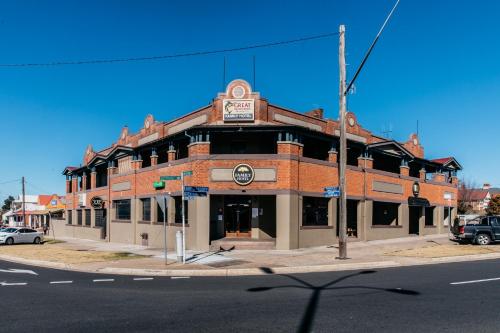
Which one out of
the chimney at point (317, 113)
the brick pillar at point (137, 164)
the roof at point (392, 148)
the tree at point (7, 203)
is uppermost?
the chimney at point (317, 113)

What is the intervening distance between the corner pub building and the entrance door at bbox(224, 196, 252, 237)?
0.18 ft

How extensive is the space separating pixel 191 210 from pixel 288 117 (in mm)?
7895

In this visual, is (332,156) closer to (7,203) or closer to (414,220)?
(414,220)

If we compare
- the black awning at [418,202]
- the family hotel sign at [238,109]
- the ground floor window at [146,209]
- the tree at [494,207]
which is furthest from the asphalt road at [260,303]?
the tree at [494,207]

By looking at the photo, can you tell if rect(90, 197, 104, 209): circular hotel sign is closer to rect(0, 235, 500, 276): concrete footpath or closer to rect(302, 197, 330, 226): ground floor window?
rect(0, 235, 500, 276): concrete footpath

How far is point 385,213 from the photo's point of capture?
106 feet

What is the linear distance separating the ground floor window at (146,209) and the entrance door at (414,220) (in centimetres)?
2064

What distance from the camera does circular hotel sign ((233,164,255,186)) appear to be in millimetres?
22375

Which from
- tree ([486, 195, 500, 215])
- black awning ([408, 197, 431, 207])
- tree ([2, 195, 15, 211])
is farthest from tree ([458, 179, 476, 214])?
tree ([2, 195, 15, 211])

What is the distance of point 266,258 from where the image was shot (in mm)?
18484

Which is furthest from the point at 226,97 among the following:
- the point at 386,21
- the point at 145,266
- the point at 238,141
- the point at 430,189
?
the point at 430,189

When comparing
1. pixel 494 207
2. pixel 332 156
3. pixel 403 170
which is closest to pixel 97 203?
pixel 332 156

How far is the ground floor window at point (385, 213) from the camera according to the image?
31.5 m

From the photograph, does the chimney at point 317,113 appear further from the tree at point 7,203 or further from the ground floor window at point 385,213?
the tree at point 7,203
